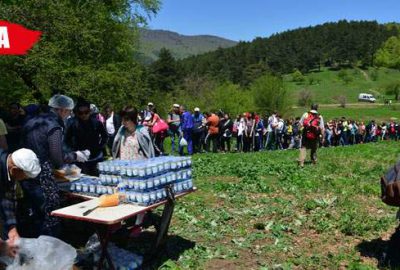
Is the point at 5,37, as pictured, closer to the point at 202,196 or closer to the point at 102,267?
the point at 102,267

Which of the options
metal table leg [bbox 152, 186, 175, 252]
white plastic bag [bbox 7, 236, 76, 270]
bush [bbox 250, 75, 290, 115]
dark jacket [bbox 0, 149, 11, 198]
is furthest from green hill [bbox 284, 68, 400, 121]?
dark jacket [bbox 0, 149, 11, 198]

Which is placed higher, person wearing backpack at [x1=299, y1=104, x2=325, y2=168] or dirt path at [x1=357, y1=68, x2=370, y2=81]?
dirt path at [x1=357, y1=68, x2=370, y2=81]

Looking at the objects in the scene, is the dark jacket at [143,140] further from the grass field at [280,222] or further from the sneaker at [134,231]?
the grass field at [280,222]

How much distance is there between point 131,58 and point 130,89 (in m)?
5.08

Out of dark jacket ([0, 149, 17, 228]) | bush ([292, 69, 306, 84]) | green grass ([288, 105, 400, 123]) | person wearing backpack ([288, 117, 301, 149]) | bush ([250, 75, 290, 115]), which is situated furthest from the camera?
bush ([292, 69, 306, 84])

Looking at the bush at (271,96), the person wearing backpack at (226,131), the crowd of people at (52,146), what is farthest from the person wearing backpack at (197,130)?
the bush at (271,96)

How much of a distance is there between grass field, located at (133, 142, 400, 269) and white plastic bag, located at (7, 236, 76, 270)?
76.3 inches

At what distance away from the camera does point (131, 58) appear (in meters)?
33.2

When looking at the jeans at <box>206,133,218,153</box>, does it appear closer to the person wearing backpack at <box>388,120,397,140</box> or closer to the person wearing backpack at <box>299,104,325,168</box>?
the person wearing backpack at <box>299,104,325,168</box>

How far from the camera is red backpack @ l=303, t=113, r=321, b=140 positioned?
582 inches

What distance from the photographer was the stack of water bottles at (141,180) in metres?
6.14

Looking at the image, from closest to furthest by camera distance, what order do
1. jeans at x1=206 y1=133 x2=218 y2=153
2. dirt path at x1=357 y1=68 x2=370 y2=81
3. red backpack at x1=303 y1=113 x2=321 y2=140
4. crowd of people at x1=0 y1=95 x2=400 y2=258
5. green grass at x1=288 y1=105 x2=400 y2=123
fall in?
1. crowd of people at x1=0 y1=95 x2=400 y2=258
2. red backpack at x1=303 y1=113 x2=321 y2=140
3. jeans at x1=206 y1=133 x2=218 y2=153
4. green grass at x1=288 y1=105 x2=400 y2=123
5. dirt path at x1=357 y1=68 x2=370 y2=81

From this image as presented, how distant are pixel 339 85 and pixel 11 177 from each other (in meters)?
144

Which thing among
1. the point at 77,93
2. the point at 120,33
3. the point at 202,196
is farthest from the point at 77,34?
the point at 202,196
